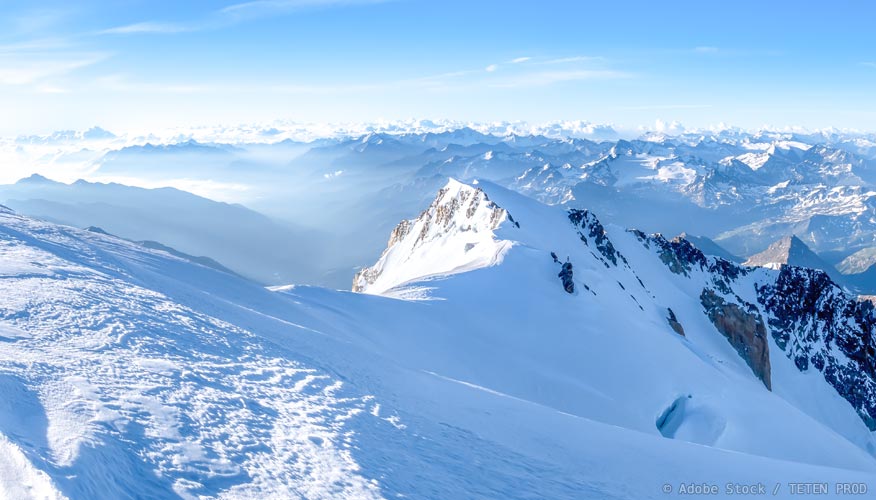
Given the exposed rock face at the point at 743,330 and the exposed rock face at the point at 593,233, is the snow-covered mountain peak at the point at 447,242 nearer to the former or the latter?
the exposed rock face at the point at 593,233

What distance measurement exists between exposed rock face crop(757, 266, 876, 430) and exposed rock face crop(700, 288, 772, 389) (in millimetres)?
18461

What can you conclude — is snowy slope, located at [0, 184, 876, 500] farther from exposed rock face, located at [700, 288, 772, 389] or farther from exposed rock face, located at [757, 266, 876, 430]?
exposed rock face, located at [757, 266, 876, 430]

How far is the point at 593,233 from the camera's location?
94.5m

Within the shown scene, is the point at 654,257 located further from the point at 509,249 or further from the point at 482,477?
the point at 482,477

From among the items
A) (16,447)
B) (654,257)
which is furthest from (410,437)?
(654,257)

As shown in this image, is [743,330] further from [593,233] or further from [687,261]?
[593,233]

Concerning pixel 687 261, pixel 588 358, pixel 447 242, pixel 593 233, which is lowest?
pixel 687 261

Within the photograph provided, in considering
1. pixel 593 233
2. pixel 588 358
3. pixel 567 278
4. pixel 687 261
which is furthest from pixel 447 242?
pixel 687 261

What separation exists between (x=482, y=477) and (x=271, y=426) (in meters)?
5.66

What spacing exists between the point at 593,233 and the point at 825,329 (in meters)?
73.4

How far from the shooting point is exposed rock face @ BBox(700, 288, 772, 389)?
9588cm

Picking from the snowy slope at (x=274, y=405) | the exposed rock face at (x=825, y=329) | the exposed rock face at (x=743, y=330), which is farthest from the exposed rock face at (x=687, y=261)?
the snowy slope at (x=274, y=405)

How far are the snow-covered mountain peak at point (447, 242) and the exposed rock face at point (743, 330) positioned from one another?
187ft

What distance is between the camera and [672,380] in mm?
42594
